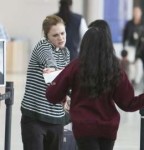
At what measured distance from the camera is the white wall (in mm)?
15617

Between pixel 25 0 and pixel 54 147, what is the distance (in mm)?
11134

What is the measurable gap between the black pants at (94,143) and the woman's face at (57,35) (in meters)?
0.92

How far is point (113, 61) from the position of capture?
4.05 metres

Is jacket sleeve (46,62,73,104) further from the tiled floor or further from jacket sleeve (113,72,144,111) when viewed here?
the tiled floor

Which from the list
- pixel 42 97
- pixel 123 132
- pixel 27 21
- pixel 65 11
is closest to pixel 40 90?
pixel 42 97

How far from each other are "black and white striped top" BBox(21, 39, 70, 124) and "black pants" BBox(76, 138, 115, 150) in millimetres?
744

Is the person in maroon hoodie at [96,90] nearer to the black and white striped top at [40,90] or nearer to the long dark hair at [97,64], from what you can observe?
the long dark hair at [97,64]

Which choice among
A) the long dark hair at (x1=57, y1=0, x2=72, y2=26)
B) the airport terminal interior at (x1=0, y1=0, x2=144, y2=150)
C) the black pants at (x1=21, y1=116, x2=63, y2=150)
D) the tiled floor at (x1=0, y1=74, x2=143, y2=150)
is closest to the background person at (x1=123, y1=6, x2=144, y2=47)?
the airport terminal interior at (x1=0, y1=0, x2=144, y2=150)

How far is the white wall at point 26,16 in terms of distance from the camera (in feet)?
51.2

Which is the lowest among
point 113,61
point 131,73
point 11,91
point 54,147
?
point 131,73

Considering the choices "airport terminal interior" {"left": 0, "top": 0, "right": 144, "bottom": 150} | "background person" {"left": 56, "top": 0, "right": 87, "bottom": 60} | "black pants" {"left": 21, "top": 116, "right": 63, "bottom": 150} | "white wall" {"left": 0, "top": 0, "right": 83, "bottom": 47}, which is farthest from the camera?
"white wall" {"left": 0, "top": 0, "right": 83, "bottom": 47}

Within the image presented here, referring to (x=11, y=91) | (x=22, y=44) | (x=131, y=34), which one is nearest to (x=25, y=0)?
(x=22, y=44)

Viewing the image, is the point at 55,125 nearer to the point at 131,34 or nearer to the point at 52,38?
the point at 52,38

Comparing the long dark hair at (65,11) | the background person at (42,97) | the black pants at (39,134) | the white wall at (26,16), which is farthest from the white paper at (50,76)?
the white wall at (26,16)
